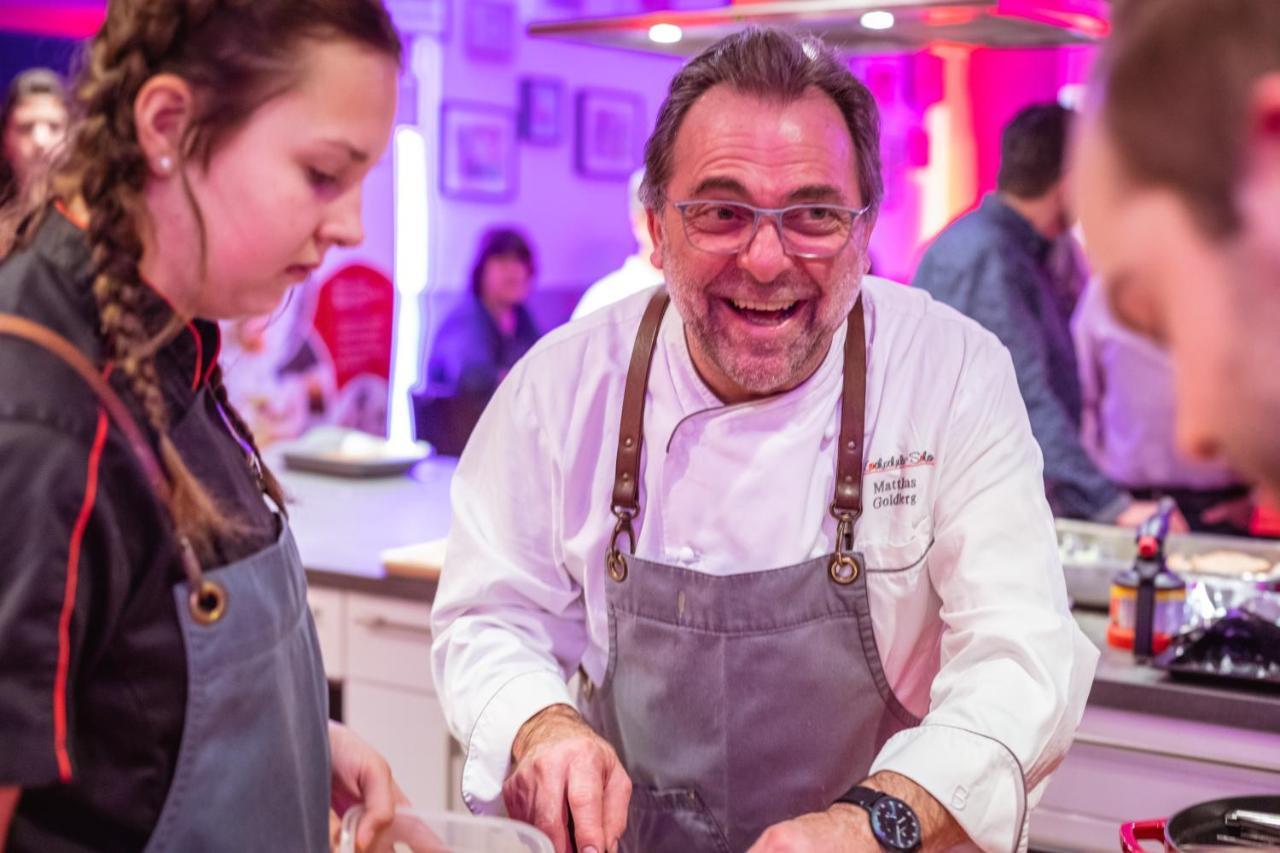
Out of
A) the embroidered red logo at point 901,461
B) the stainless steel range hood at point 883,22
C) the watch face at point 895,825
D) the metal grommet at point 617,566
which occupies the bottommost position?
the watch face at point 895,825

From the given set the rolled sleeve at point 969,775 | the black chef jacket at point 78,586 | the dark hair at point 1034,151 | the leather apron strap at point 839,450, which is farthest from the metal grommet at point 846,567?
the dark hair at point 1034,151

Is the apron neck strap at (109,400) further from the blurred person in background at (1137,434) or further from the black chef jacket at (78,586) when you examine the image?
the blurred person in background at (1137,434)

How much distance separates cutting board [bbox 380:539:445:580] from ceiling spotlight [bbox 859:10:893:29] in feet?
4.13

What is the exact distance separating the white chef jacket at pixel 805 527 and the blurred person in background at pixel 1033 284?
1.80 m

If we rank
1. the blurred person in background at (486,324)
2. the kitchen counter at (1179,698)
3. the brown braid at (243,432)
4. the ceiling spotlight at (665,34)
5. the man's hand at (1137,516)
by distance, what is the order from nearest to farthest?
the brown braid at (243,432), the kitchen counter at (1179,698), the ceiling spotlight at (665,34), the man's hand at (1137,516), the blurred person in background at (486,324)

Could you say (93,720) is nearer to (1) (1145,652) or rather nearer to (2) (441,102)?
(1) (1145,652)

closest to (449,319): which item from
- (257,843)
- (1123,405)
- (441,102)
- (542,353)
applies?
(441,102)

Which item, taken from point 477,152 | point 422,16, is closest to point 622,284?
point 477,152

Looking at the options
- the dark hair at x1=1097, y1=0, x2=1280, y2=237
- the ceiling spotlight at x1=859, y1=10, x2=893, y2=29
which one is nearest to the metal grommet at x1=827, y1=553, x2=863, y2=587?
the dark hair at x1=1097, y1=0, x2=1280, y2=237

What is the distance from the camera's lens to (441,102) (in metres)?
6.62

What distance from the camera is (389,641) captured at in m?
2.69

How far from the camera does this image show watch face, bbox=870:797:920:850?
1.43m

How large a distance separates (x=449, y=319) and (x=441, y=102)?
1.23 meters

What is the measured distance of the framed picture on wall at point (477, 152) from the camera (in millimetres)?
6625
